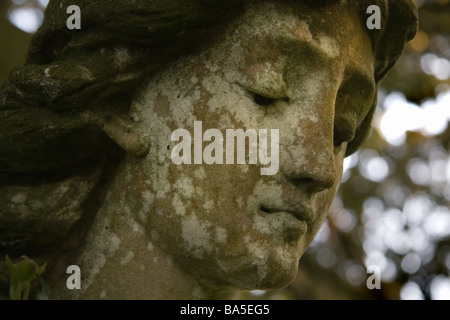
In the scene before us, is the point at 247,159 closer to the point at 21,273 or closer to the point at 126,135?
the point at 126,135

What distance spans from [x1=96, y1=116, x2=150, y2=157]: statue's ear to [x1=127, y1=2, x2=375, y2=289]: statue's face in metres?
0.03

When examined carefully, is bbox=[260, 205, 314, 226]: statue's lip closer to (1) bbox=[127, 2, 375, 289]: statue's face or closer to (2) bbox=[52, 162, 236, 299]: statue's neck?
(1) bbox=[127, 2, 375, 289]: statue's face

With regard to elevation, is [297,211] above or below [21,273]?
above

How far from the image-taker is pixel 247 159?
1.45 metres

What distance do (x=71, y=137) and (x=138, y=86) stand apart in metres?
0.24

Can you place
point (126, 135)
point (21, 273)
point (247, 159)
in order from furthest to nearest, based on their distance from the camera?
1. point (126, 135)
2. point (247, 159)
3. point (21, 273)

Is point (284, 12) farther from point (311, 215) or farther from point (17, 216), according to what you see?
point (17, 216)

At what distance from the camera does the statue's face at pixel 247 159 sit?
4.75 ft

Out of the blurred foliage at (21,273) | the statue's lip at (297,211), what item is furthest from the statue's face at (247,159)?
the blurred foliage at (21,273)

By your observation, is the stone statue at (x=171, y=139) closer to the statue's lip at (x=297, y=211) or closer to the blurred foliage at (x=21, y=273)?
the statue's lip at (x=297, y=211)

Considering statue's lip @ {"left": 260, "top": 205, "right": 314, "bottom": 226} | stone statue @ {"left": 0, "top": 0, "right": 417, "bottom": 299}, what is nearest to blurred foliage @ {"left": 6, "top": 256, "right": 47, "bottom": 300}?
stone statue @ {"left": 0, "top": 0, "right": 417, "bottom": 299}

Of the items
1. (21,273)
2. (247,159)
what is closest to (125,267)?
(21,273)

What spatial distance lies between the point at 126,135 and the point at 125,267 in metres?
0.36

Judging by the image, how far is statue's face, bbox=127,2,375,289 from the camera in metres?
1.45
